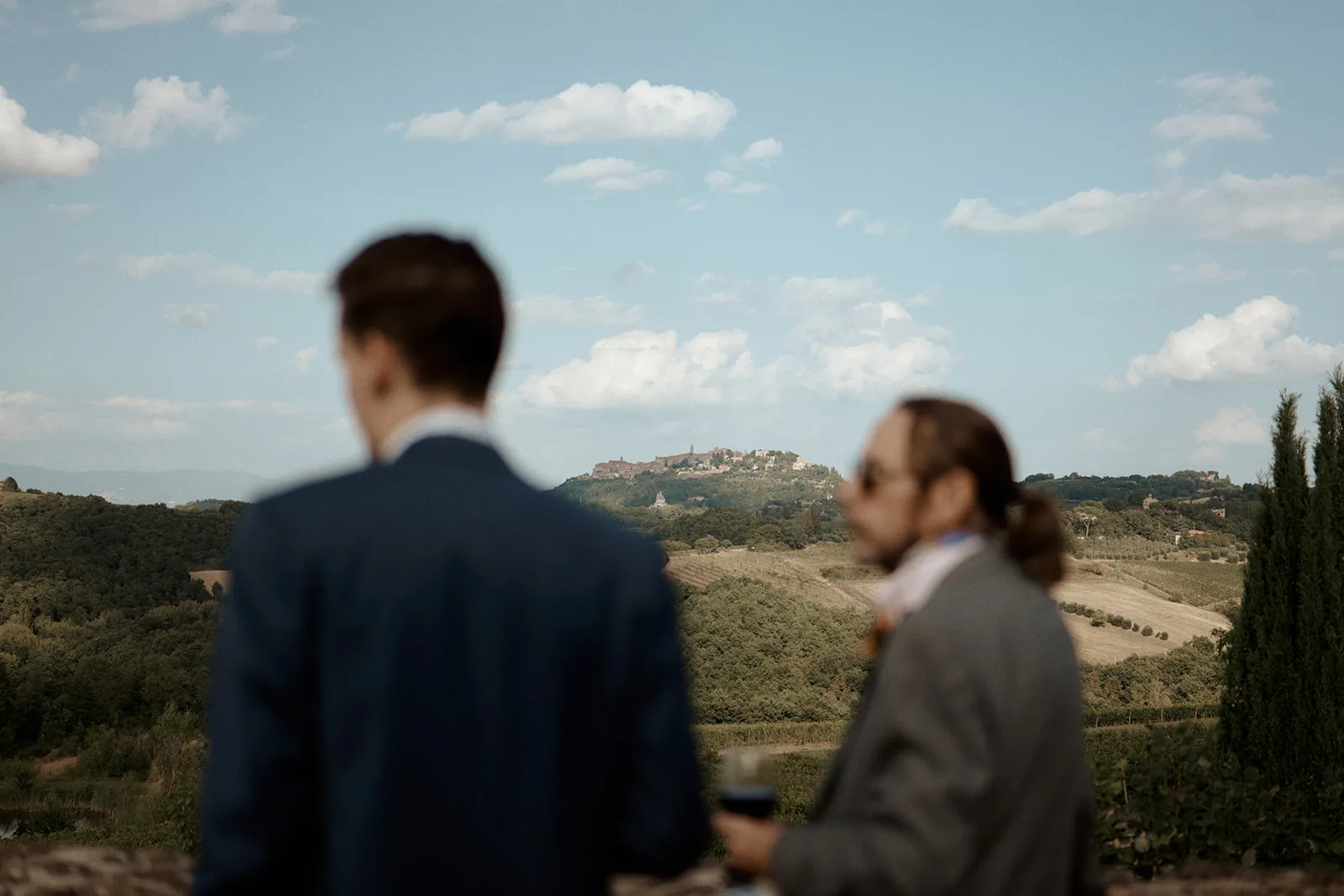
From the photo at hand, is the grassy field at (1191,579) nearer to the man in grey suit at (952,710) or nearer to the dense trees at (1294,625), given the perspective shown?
the dense trees at (1294,625)

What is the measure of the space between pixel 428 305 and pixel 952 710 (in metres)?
0.80

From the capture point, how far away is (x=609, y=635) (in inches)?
49.6

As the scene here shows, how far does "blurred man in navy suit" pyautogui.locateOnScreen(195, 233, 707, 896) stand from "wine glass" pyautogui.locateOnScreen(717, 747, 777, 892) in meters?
0.35

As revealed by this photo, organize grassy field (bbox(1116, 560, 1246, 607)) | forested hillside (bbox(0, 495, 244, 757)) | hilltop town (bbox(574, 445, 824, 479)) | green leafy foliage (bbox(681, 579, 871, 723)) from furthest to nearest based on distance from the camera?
hilltop town (bbox(574, 445, 824, 479))
grassy field (bbox(1116, 560, 1246, 607))
green leafy foliage (bbox(681, 579, 871, 723))
forested hillside (bbox(0, 495, 244, 757))

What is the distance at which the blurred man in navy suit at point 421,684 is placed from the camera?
1173 mm

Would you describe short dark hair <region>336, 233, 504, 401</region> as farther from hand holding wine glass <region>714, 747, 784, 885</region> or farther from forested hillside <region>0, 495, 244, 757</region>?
forested hillside <region>0, 495, 244, 757</region>

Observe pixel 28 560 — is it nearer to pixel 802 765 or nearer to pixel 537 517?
pixel 802 765

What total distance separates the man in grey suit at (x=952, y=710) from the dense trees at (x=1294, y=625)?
8.28 metres

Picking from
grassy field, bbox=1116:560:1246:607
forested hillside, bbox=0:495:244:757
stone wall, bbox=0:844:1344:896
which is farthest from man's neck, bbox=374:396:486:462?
grassy field, bbox=1116:560:1246:607

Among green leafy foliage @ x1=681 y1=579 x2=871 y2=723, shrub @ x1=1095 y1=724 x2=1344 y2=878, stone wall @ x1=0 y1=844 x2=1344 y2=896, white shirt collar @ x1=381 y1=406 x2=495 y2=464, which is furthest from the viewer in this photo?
green leafy foliage @ x1=681 y1=579 x2=871 y2=723

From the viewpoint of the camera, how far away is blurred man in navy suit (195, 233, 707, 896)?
117 centimetres

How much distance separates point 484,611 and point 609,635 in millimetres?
146

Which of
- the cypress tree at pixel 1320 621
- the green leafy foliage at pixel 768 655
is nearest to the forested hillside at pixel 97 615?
the green leafy foliage at pixel 768 655

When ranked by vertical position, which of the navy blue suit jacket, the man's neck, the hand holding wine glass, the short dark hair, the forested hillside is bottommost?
the forested hillside
